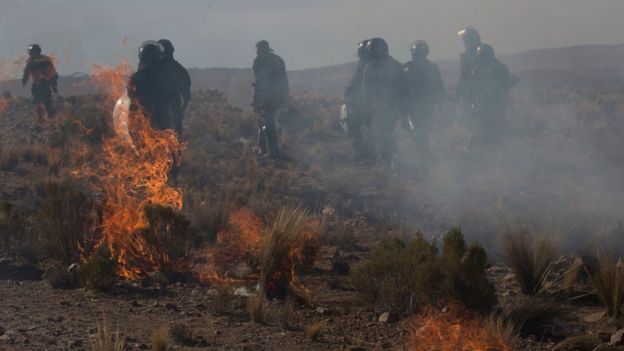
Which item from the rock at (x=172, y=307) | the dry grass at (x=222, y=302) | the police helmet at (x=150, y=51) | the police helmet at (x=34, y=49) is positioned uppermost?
the police helmet at (x=34, y=49)

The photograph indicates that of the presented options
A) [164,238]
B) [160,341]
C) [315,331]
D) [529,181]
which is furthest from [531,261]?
[529,181]

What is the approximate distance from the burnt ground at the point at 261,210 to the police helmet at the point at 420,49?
91.9 inches

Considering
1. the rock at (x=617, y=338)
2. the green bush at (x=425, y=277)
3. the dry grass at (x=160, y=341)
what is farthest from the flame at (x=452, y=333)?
the dry grass at (x=160, y=341)

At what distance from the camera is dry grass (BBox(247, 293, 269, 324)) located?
7.46m

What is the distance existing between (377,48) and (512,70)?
247 feet

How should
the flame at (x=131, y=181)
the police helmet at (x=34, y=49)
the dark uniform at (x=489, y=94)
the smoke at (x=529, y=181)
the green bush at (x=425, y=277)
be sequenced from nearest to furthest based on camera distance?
the green bush at (x=425, y=277) < the flame at (x=131, y=181) < the smoke at (x=529, y=181) < the dark uniform at (x=489, y=94) < the police helmet at (x=34, y=49)

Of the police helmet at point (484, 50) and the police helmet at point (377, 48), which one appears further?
the police helmet at point (484, 50)

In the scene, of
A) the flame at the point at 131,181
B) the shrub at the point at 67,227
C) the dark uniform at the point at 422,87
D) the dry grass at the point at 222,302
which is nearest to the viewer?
the dry grass at the point at 222,302

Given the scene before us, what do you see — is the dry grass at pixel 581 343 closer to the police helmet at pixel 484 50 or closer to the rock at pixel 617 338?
the rock at pixel 617 338

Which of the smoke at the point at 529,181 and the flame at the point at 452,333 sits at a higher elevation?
the flame at the point at 452,333

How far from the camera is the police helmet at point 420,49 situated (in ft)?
60.7

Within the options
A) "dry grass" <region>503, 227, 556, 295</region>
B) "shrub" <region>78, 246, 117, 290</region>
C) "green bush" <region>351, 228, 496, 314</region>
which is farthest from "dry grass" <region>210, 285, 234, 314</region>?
"dry grass" <region>503, 227, 556, 295</region>

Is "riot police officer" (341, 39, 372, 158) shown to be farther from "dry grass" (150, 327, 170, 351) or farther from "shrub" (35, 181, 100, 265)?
"dry grass" (150, 327, 170, 351)

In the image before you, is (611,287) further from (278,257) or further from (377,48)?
(377,48)
